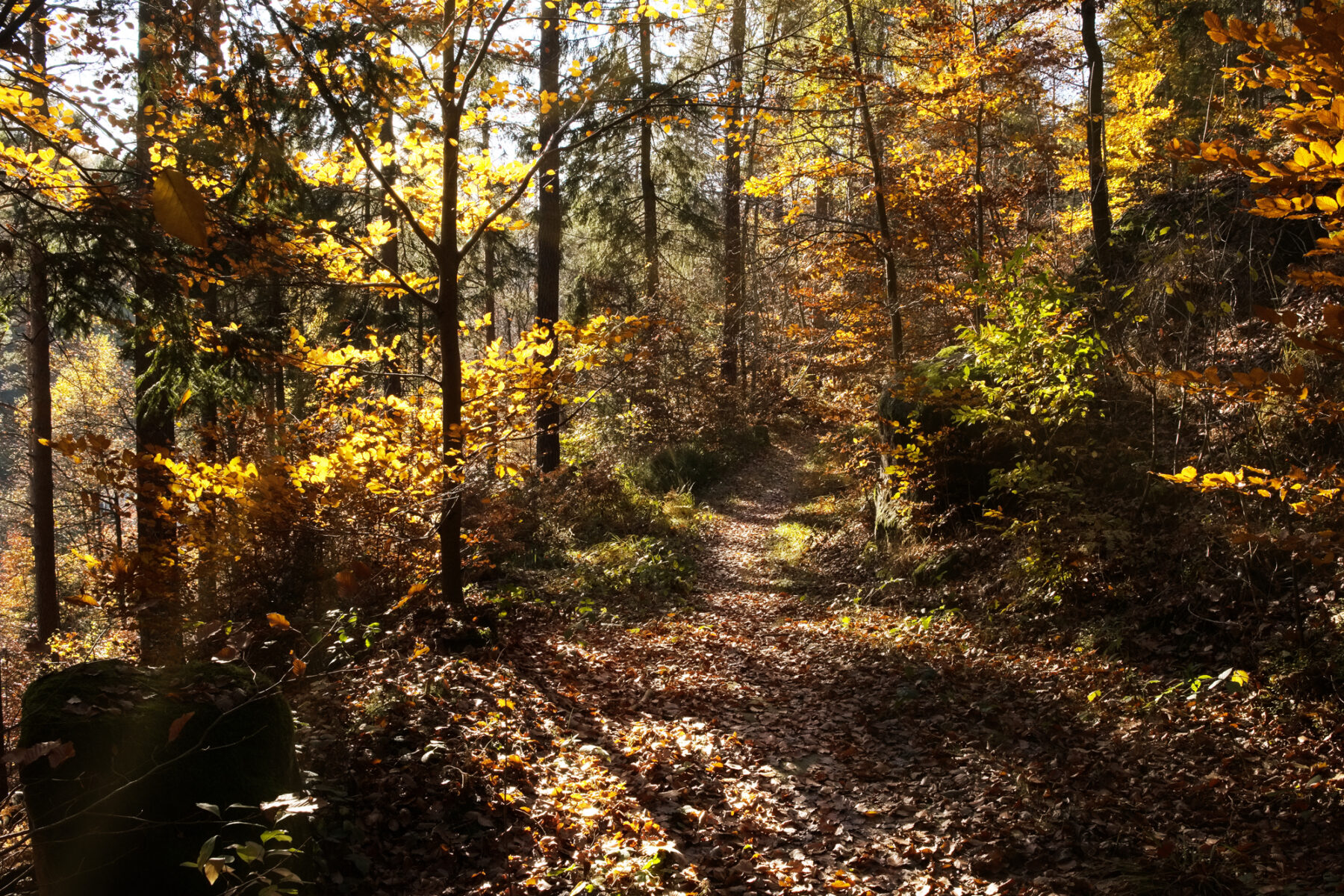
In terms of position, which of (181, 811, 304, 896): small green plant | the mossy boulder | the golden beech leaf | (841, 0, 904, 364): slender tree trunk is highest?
(841, 0, 904, 364): slender tree trunk

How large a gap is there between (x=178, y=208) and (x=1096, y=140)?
35.1 ft

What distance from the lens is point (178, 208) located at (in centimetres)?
140

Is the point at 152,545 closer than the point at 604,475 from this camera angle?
Yes

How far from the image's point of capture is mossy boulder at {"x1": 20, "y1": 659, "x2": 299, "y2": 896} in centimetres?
295

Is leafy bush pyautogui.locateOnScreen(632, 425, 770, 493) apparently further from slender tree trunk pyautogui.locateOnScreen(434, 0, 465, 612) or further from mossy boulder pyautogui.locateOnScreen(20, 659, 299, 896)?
mossy boulder pyautogui.locateOnScreen(20, 659, 299, 896)

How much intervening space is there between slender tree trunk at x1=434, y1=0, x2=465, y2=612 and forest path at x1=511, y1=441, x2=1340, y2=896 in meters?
1.57

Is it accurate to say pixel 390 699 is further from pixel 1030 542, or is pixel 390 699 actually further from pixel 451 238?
pixel 1030 542

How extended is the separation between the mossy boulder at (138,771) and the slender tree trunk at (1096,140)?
32.7 feet

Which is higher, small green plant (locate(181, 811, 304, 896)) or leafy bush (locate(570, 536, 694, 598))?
small green plant (locate(181, 811, 304, 896))

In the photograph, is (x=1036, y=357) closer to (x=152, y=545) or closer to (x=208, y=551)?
(x=208, y=551)

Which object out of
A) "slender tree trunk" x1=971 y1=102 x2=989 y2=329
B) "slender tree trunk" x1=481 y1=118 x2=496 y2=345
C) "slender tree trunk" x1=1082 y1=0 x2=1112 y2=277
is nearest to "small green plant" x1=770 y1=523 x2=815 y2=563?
"slender tree trunk" x1=971 y1=102 x2=989 y2=329

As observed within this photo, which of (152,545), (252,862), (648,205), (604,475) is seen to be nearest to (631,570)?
(604,475)

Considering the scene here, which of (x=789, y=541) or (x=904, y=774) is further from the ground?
(x=789, y=541)

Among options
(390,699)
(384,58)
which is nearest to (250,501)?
(390,699)
